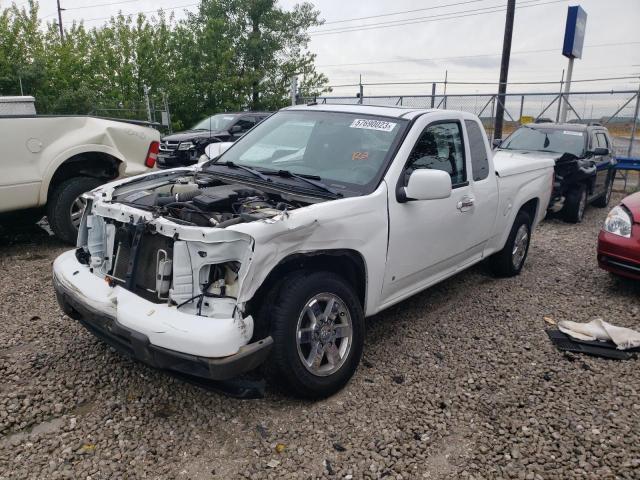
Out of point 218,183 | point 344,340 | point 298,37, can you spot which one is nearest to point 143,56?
point 298,37

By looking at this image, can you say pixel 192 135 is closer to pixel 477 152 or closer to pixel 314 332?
pixel 477 152

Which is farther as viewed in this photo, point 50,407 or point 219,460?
point 50,407

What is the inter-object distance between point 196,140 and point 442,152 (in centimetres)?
864

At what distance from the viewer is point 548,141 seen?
9070 millimetres

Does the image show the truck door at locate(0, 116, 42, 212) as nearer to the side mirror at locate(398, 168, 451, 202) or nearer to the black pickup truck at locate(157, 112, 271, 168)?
the side mirror at locate(398, 168, 451, 202)

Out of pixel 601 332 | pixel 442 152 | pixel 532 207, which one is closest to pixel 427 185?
pixel 442 152

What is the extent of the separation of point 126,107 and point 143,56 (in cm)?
223

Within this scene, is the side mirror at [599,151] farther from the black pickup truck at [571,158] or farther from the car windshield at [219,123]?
the car windshield at [219,123]

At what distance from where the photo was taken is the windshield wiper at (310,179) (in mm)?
3349

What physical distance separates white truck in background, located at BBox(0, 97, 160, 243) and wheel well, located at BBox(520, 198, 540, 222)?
472cm

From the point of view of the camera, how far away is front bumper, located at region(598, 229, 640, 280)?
4828 mm

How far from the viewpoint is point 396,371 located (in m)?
3.59

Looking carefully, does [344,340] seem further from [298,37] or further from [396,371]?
[298,37]

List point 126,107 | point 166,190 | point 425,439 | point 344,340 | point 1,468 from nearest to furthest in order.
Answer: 1. point 1,468
2. point 425,439
3. point 344,340
4. point 166,190
5. point 126,107
